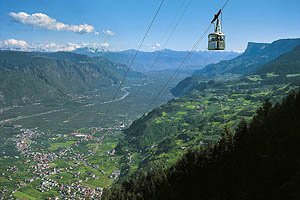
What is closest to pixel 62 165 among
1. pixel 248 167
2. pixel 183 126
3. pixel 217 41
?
pixel 183 126

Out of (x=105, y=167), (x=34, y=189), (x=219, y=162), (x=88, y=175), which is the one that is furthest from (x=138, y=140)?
(x=219, y=162)

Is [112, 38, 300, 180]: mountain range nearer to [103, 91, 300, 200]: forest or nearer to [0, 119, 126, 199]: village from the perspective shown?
[0, 119, 126, 199]: village

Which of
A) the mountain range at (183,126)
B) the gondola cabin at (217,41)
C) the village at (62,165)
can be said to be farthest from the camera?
the mountain range at (183,126)

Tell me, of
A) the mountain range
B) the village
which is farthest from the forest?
the village

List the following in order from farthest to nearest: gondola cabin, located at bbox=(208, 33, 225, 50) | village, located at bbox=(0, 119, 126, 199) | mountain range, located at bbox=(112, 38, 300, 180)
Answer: mountain range, located at bbox=(112, 38, 300, 180) → village, located at bbox=(0, 119, 126, 199) → gondola cabin, located at bbox=(208, 33, 225, 50)

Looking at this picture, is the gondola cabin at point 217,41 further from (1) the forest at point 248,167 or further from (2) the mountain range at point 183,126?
(2) the mountain range at point 183,126

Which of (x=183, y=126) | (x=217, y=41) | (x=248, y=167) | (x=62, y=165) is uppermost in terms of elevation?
(x=217, y=41)

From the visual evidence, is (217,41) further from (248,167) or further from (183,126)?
(183,126)

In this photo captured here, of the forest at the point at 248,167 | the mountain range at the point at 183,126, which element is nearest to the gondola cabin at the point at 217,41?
the forest at the point at 248,167

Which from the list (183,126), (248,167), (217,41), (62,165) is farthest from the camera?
(183,126)
